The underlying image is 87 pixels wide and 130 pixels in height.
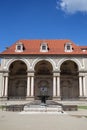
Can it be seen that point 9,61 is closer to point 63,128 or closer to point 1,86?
point 1,86

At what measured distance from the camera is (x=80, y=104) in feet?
126

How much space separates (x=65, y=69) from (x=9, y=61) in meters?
12.9

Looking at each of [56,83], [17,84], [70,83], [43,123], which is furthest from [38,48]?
[43,123]

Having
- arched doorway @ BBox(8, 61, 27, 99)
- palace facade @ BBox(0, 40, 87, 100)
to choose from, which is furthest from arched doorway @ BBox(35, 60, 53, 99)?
arched doorway @ BBox(8, 61, 27, 99)

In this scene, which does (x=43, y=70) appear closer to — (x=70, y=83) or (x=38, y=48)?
(x=38, y=48)

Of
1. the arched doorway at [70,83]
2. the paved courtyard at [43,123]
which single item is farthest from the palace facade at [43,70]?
the paved courtyard at [43,123]

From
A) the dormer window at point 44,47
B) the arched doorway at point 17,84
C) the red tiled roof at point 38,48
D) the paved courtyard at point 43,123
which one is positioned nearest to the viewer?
the paved courtyard at point 43,123

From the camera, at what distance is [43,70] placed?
47.0 m

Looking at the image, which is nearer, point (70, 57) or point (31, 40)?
point (70, 57)

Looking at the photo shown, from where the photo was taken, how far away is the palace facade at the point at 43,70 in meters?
41.1

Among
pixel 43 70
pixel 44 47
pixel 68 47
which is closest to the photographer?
pixel 44 47

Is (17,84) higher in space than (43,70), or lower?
lower

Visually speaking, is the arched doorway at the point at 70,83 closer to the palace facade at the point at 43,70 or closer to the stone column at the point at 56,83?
the palace facade at the point at 43,70

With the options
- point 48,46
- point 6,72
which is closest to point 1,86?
point 6,72
